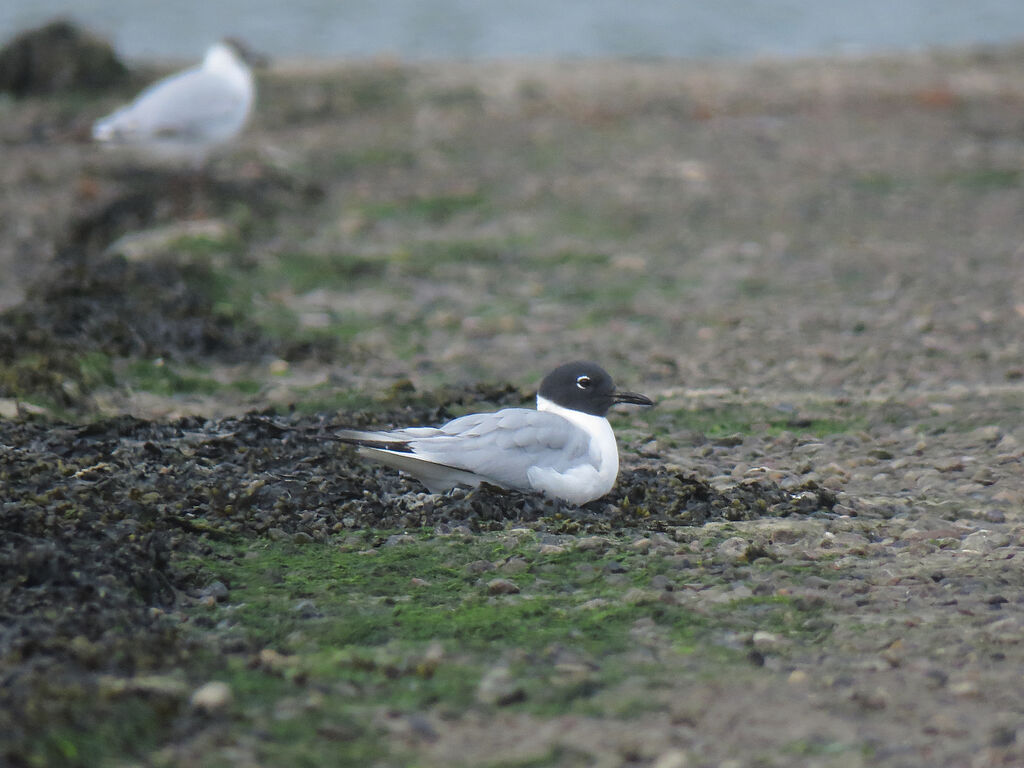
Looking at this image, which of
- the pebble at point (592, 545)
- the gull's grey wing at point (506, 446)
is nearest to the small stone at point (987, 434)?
the gull's grey wing at point (506, 446)

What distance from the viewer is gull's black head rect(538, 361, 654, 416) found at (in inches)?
207

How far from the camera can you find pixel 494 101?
14.7 m

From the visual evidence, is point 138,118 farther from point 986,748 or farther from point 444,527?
point 986,748

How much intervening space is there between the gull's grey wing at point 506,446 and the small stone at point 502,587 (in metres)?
0.60

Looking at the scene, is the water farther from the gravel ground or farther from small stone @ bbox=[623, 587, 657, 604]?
small stone @ bbox=[623, 587, 657, 604]

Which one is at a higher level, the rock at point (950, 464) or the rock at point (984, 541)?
the rock at point (950, 464)

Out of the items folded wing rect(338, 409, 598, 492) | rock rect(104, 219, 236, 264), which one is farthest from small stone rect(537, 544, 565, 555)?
rock rect(104, 219, 236, 264)

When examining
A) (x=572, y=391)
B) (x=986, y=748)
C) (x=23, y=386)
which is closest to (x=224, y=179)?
(x=23, y=386)

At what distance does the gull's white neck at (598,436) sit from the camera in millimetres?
5016

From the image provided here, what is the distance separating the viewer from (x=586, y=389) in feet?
17.3

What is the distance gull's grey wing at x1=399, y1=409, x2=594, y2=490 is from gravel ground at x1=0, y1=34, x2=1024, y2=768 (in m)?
0.17

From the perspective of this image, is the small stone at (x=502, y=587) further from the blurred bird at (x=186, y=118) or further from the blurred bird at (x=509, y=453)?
the blurred bird at (x=186, y=118)

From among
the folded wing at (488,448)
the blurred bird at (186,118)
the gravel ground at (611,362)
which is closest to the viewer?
the gravel ground at (611,362)

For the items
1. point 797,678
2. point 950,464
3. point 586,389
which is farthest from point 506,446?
point 950,464
